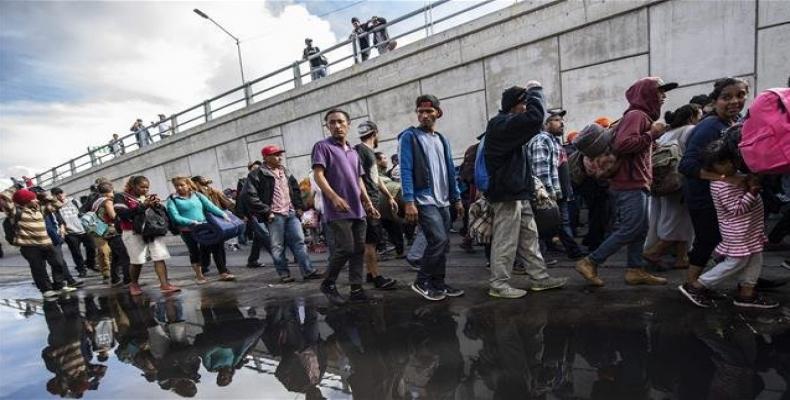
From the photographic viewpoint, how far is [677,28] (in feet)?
20.0

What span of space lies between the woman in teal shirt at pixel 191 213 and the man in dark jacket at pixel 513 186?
159 inches

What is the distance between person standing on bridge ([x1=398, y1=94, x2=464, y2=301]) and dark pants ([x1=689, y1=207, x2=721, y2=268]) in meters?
1.91

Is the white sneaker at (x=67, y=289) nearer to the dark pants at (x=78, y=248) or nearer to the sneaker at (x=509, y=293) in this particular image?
the dark pants at (x=78, y=248)

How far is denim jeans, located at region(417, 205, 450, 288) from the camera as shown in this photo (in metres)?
3.54

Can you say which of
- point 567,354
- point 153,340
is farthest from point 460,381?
point 153,340

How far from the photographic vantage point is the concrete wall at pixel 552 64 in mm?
5680

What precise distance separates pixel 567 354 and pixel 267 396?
1.79m

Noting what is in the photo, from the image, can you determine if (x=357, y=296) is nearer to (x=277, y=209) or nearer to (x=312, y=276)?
(x=312, y=276)

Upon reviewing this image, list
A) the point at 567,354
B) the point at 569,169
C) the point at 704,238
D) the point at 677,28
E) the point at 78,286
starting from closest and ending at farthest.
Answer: the point at 567,354
the point at 704,238
the point at 569,169
the point at 677,28
the point at 78,286

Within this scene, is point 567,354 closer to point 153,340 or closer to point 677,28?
point 153,340

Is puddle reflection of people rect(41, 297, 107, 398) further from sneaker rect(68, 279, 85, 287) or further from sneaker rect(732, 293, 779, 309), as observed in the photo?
sneaker rect(732, 293, 779, 309)

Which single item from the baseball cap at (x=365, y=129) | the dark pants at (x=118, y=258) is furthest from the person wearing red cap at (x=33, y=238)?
the baseball cap at (x=365, y=129)

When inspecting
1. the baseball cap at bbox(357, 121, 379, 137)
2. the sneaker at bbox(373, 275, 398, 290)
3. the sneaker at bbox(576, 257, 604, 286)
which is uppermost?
the baseball cap at bbox(357, 121, 379, 137)

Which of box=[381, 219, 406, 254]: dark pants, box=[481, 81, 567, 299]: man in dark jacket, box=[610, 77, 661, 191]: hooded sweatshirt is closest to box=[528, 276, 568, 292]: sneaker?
box=[481, 81, 567, 299]: man in dark jacket
